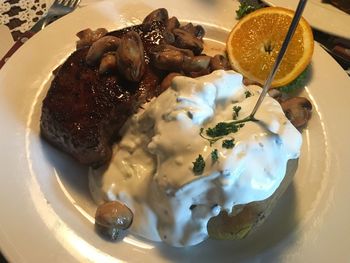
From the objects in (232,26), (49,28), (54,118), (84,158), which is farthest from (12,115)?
(232,26)

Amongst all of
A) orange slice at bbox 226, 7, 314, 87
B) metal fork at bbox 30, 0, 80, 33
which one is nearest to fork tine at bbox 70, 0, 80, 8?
metal fork at bbox 30, 0, 80, 33

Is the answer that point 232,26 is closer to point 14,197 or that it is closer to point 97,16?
point 97,16

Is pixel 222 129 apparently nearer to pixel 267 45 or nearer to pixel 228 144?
pixel 228 144

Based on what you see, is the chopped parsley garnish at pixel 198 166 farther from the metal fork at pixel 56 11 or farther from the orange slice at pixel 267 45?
the metal fork at pixel 56 11

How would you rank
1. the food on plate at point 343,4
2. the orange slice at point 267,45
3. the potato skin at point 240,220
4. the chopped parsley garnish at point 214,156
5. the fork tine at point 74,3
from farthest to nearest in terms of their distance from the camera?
the food on plate at point 343,4, the fork tine at point 74,3, the orange slice at point 267,45, the potato skin at point 240,220, the chopped parsley garnish at point 214,156

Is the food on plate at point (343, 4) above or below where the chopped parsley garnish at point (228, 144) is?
below

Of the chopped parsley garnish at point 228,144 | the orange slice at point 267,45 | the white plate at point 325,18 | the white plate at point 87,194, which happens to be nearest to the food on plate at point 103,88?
the white plate at point 87,194
